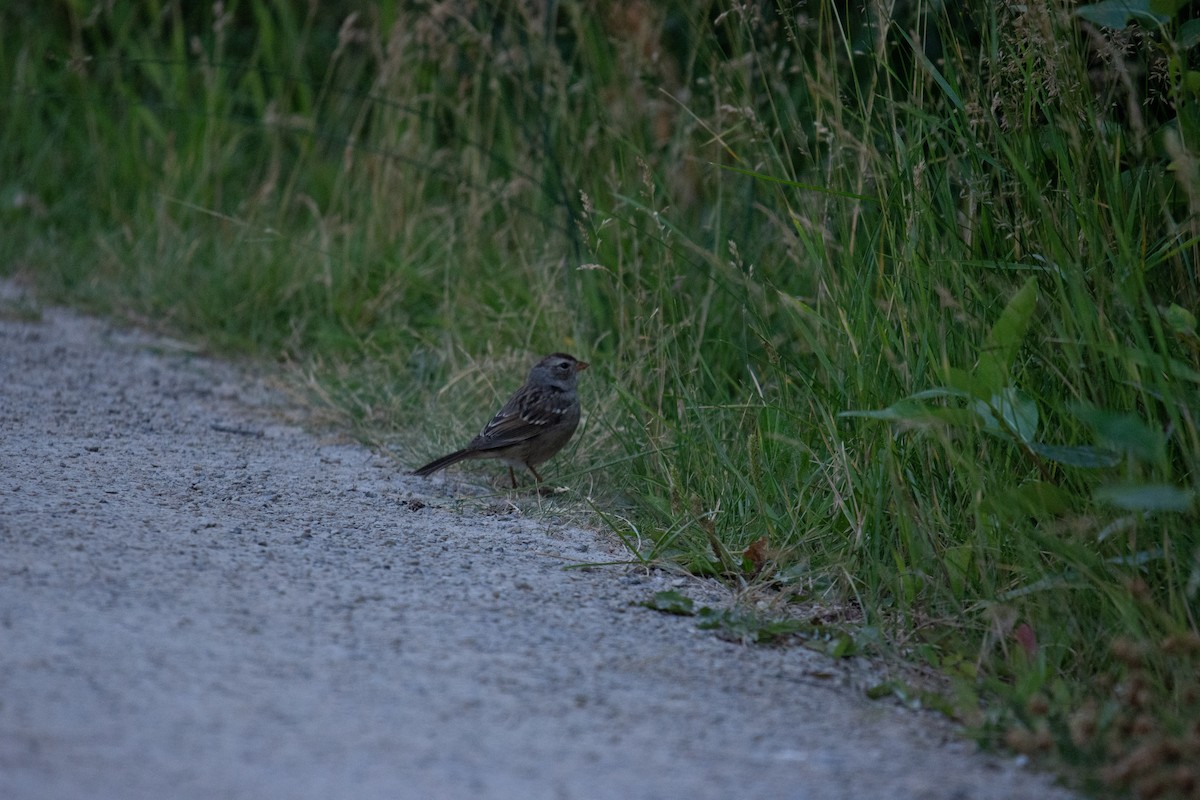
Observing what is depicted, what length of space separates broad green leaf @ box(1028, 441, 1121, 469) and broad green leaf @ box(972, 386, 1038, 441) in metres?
0.11

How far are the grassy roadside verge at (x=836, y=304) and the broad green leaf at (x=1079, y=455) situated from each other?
0.01 meters

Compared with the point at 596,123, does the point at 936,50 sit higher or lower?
higher

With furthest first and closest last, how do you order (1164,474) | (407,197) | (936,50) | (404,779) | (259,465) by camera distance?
(407,197) → (936,50) → (259,465) → (1164,474) → (404,779)

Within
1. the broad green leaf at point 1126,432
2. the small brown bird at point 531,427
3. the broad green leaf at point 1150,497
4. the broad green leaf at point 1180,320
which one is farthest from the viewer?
the small brown bird at point 531,427

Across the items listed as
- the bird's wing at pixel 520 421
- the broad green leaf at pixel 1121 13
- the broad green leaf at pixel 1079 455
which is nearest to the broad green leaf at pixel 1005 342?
the broad green leaf at pixel 1079 455

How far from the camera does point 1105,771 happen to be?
2553 millimetres

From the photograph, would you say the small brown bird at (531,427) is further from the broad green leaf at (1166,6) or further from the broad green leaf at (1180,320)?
the broad green leaf at (1166,6)

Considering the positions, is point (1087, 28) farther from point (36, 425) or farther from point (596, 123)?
point (36, 425)

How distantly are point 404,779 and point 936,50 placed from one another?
454 cm

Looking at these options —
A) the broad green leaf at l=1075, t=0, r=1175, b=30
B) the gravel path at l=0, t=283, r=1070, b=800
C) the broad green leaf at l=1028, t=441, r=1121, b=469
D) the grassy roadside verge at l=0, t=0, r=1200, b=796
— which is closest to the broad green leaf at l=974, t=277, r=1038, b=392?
the grassy roadside verge at l=0, t=0, r=1200, b=796

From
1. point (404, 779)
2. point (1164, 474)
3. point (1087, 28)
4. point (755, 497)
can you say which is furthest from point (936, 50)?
point (404, 779)

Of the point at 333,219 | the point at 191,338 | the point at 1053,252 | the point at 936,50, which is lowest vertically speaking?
the point at 191,338

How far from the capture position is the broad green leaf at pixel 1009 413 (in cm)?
337

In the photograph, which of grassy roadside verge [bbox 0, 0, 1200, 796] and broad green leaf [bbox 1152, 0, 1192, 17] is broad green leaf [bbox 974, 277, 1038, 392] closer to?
grassy roadside verge [bbox 0, 0, 1200, 796]
